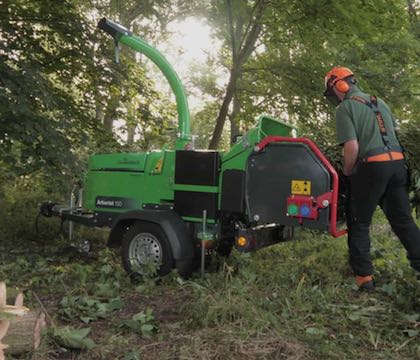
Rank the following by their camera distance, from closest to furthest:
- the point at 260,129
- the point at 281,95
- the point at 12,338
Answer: the point at 12,338 → the point at 260,129 → the point at 281,95

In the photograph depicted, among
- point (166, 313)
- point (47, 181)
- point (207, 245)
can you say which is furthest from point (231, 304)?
point (47, 181)

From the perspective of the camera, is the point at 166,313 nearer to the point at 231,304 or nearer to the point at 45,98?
the point at 231,304

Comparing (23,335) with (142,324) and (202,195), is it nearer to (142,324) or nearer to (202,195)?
(142,324)

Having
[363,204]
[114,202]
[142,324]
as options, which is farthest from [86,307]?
[363,204]

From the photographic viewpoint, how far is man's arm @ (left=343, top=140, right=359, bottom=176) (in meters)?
4.76

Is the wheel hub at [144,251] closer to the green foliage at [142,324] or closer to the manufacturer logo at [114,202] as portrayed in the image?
the manufacturer logo at [114,202]

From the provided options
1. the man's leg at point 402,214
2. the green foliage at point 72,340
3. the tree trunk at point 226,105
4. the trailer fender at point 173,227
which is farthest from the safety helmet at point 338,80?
the tree trunk at point 226,105

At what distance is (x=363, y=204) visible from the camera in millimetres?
4879

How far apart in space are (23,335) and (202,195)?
2.71m

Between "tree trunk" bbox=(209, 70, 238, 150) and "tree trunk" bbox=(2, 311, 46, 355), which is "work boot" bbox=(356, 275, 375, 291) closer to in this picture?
"tree trunk" bbox=(2, 311, 46, 355)

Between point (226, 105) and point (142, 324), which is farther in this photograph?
point (226, 105)

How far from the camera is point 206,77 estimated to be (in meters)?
17.5

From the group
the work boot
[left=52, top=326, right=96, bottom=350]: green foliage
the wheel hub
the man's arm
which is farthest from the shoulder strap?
[left=52, top=326, right=96, bottom=350]: green foliage

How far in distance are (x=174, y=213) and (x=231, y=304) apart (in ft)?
6.21
